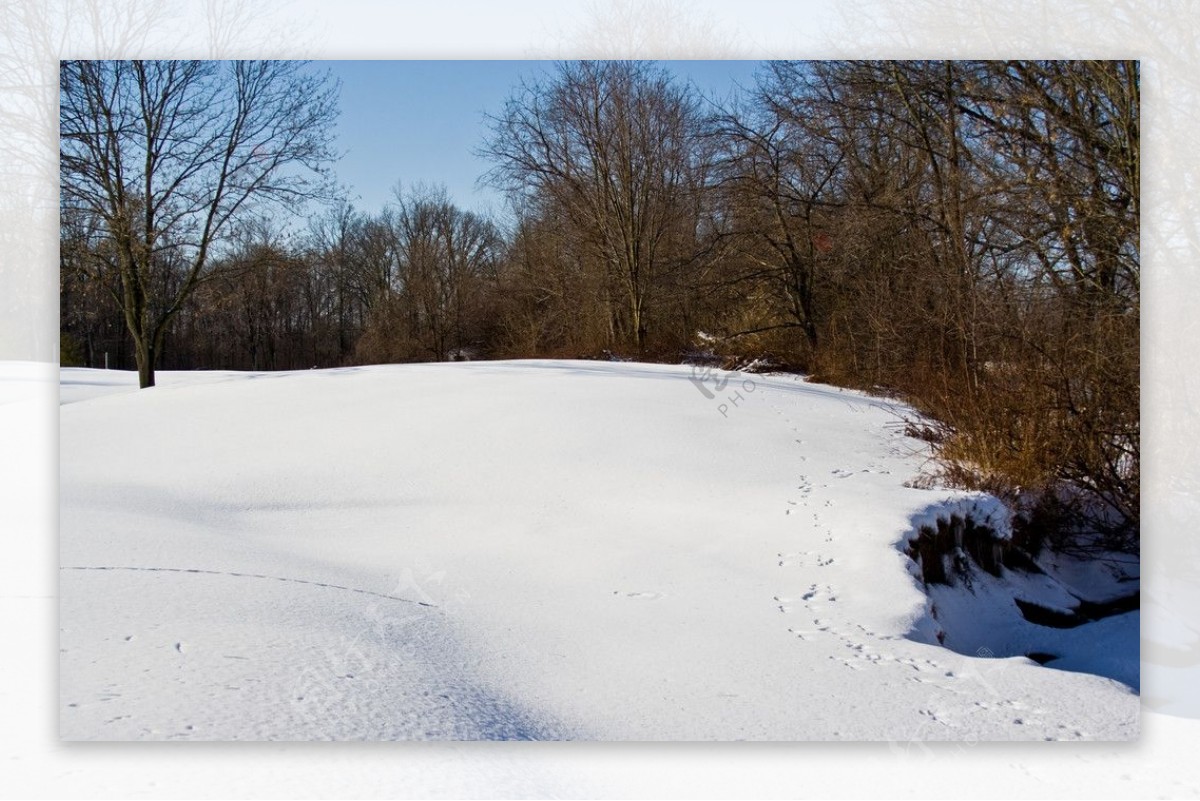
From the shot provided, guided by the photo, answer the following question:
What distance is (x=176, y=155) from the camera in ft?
10.9

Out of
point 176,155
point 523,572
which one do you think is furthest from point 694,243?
point 176,155

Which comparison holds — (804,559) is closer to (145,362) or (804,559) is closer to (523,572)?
(523,572)

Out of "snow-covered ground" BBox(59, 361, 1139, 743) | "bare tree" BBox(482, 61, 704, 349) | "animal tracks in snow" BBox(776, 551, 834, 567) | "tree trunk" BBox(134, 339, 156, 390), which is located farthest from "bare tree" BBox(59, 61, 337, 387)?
"animal tracks in snow" BBox(776, 551, 834, 567)

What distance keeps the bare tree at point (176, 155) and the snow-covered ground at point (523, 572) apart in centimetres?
43

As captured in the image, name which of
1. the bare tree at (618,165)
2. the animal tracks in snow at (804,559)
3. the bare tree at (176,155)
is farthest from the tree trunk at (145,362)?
the animal tracks in snow at (804,559)

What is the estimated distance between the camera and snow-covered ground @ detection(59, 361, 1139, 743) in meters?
2.55

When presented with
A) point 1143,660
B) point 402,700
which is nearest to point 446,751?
point 402,700

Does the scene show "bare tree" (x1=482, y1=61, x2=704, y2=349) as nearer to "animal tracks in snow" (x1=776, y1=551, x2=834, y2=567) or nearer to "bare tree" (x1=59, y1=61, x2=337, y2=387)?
"bare tree" (x1=59, y1=61, x2=337, y2=387)

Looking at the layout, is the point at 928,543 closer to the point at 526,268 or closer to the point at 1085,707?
the point at 1085,707

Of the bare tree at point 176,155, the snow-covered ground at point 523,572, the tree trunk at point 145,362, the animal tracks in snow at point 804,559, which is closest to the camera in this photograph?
the snow-covered ground at point 523,572

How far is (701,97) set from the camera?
11.9 ft

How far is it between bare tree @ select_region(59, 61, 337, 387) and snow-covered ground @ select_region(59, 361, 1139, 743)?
430 mm

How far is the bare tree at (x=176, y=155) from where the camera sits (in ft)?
10.7

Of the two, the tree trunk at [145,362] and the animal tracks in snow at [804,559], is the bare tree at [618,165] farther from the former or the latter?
the tree trunk at [145,362]
